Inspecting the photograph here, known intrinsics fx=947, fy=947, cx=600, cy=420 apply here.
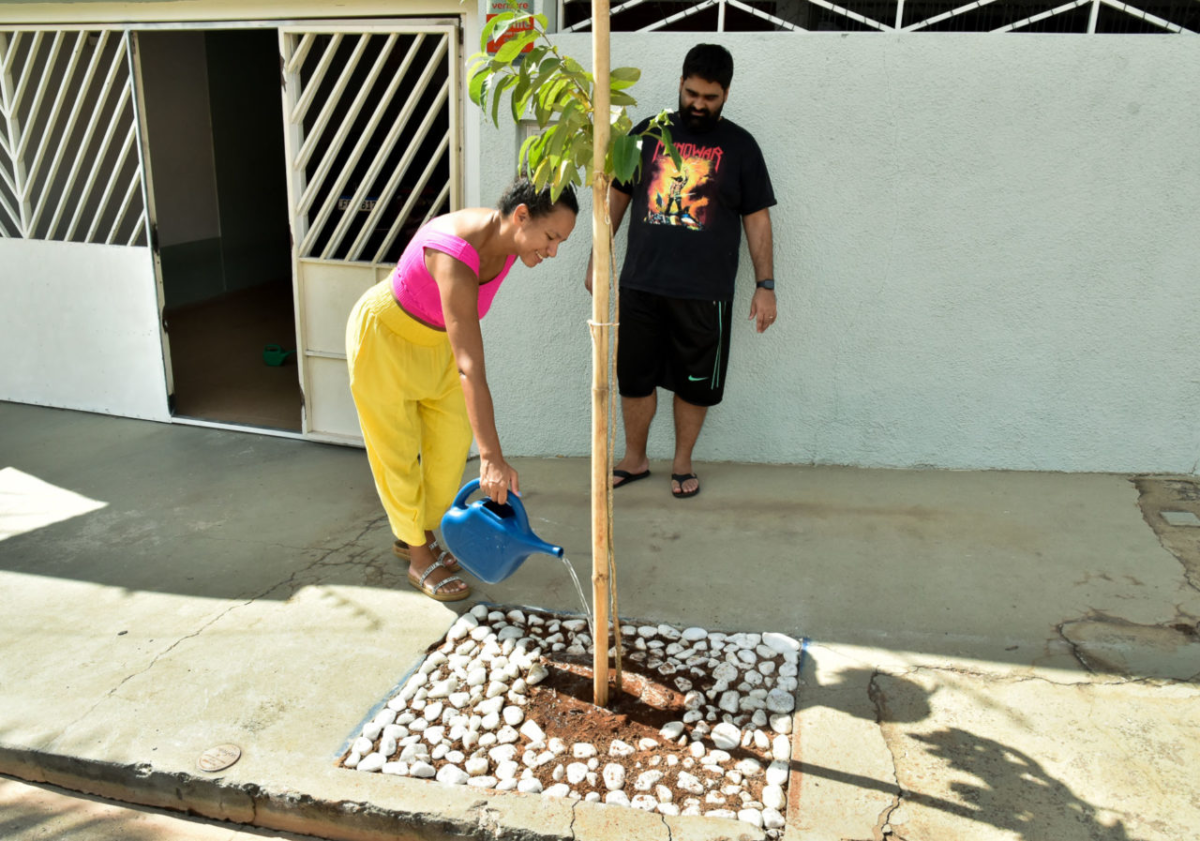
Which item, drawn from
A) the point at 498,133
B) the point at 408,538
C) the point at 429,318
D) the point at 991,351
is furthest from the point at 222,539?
the point at 991,351

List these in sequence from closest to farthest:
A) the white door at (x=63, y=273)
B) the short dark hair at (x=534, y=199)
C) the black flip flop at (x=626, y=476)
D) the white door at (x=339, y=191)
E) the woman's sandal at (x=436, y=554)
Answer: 1. the short dark hair at (x=534, y=199)
2. the woman's sandal at (x=436, y=554)
3. the black flip flop at (x=626, y=476)
4. the white door at (x=339, y=191)
5. the white door at (x=63, y=273)

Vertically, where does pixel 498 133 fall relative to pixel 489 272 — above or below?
above

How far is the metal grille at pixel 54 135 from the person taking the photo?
17.2 ft

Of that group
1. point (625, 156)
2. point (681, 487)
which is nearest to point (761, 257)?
point (681, 487)

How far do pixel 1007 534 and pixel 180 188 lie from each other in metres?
7.52

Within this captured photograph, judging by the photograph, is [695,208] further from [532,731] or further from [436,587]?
[532,731]

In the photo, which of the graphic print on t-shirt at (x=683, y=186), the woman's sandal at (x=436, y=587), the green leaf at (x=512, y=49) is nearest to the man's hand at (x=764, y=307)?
the graphic print on t-shirt at (x=683, y=186)

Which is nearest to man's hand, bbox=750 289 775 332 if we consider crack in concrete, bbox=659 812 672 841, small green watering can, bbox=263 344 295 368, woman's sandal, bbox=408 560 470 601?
woman's sandal, bbox=408 560 470 601

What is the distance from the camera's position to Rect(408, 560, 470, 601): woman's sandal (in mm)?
3486

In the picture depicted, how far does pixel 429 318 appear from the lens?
3.21 metres

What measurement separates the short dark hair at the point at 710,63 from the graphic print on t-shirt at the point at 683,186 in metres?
0.30

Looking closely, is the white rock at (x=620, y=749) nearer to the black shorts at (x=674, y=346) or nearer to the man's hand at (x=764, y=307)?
the black shorts at (x=674, y=346)

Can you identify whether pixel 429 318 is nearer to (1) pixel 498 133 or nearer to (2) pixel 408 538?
(2) pixel 408 538

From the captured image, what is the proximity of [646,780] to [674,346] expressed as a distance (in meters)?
2.15
